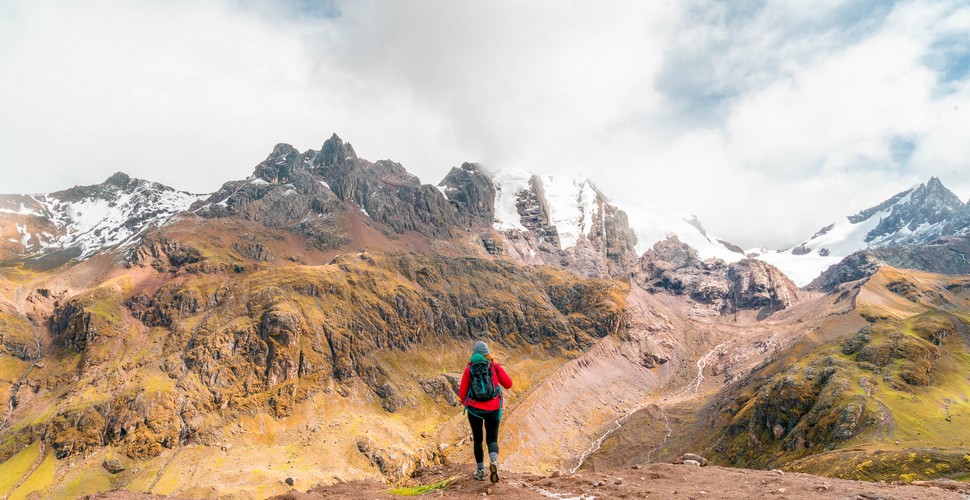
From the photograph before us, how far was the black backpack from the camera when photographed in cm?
1795

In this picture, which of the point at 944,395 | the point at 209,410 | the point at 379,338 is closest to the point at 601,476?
the point at 944,395

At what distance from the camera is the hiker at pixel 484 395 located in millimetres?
17953

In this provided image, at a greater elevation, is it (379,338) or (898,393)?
(379,338)

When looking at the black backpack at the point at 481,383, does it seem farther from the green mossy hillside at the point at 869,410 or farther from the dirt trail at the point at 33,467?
the dirt trail at the point at 33,467

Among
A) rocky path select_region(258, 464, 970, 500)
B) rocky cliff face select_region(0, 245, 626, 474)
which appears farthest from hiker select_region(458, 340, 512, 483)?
rocky cliff face select_region(0, 245, 626, 474)

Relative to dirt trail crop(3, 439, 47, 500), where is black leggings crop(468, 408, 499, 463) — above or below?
above

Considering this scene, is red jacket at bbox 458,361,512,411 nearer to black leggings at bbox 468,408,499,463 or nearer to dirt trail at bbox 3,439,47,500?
black leggings at bbox 468,408,499,463

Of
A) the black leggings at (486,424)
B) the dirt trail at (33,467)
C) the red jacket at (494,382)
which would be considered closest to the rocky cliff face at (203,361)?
the dirt trail at (33,467)

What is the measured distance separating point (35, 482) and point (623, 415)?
6284 inches

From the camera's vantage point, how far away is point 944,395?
7144 cm

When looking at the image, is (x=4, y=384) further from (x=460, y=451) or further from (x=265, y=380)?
(x=460, y=451)

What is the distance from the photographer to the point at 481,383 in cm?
1803

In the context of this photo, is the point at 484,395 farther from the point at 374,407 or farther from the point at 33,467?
the point at 374,407

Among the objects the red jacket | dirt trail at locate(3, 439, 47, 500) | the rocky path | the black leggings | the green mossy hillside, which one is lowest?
dirt trail at locate(3, 439, 47, 500)
